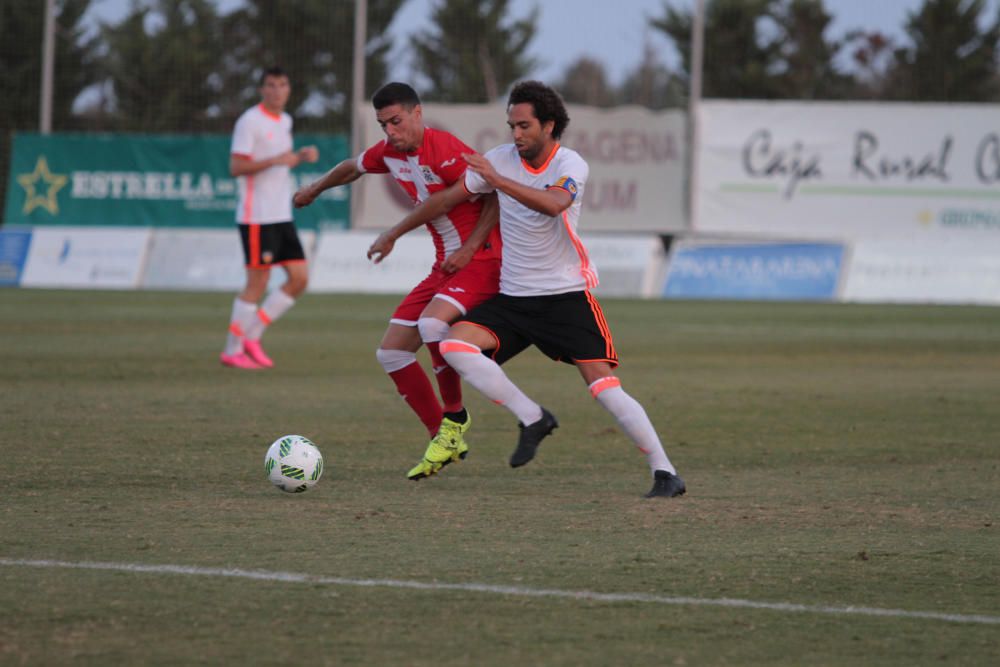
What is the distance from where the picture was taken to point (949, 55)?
27.4 meters

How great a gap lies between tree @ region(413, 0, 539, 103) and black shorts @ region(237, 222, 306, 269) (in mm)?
15321

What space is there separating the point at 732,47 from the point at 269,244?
16.1 metres

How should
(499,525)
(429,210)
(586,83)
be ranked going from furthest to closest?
(586,83) → (429,210) → (499,525)

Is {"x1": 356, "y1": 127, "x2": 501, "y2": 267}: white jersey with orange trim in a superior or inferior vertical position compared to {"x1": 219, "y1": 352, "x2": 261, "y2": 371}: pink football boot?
superior

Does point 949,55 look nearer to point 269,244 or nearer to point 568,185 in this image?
point 269,244

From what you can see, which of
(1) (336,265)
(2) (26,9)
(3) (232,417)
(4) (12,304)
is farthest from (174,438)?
(2) (26,9)

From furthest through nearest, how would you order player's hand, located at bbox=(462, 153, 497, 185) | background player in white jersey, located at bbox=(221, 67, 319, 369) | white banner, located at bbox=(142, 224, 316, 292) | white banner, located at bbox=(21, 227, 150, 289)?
white banner, located at bbox=(21, 227, 150, 289) < white banner, located at bbox=(142, 224, 316, 292) < background player in white jersey, located at bbox=(221, 67, 319, 369) < player's hand, located at bbox=(462, 153, 497, 185)

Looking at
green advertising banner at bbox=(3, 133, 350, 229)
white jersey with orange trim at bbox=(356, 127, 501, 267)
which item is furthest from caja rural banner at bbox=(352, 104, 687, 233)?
white jersey with orange trim at bbox=(356, 127, 501, 267)

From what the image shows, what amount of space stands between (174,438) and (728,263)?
17201 mm

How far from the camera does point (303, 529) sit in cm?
591

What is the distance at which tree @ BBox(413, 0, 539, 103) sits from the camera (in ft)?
93.9

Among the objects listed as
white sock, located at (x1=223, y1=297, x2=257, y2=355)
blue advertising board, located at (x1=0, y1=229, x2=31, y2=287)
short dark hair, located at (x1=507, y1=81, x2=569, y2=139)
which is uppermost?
short dark hair, located at (x1=507, y1=81, x2=569, y2=139)

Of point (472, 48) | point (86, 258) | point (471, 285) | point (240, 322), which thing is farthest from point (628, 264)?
point (471, 285)

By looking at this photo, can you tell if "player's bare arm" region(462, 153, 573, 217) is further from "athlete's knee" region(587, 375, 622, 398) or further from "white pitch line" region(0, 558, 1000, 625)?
"white pitch line" region(0, 558, 1000, 625)
